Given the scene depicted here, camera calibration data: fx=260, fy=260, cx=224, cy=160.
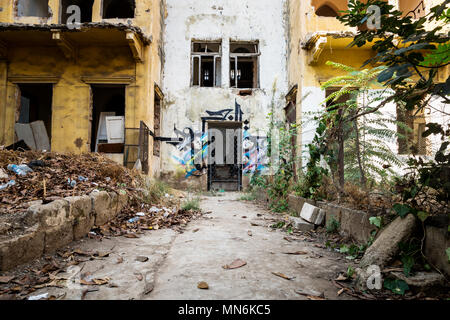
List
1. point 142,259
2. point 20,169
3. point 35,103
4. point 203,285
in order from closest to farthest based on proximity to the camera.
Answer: point 203,285 < point 142,259 < point 20,169 < point 35,103

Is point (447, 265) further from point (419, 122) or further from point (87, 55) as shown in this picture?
point (87, 55)

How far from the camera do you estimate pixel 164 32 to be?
30.8 feet

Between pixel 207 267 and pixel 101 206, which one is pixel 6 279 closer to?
pixel 207 267

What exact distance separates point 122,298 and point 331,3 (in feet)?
36.1

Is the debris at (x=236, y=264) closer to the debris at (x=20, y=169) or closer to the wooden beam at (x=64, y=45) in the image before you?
the debris at (x=20, y=169)

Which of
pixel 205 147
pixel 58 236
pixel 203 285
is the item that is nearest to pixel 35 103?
pixel 205 147

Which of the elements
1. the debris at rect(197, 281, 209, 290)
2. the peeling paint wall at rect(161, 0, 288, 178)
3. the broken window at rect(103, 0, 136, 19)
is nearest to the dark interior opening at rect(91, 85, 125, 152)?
the peeling paint wall at rect(161, 0, 288, 178)

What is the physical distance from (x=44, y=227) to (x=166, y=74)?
26.6 ft

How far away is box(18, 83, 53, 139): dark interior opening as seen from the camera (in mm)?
9284

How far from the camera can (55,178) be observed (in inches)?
129

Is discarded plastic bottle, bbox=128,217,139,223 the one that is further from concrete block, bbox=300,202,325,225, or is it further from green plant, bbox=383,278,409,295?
green plant, bbox=383,278,409,295

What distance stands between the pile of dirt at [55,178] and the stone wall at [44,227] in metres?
0.19

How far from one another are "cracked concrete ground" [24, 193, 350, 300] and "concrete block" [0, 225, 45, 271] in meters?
0.33

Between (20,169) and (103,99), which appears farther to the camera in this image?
(103,99)
